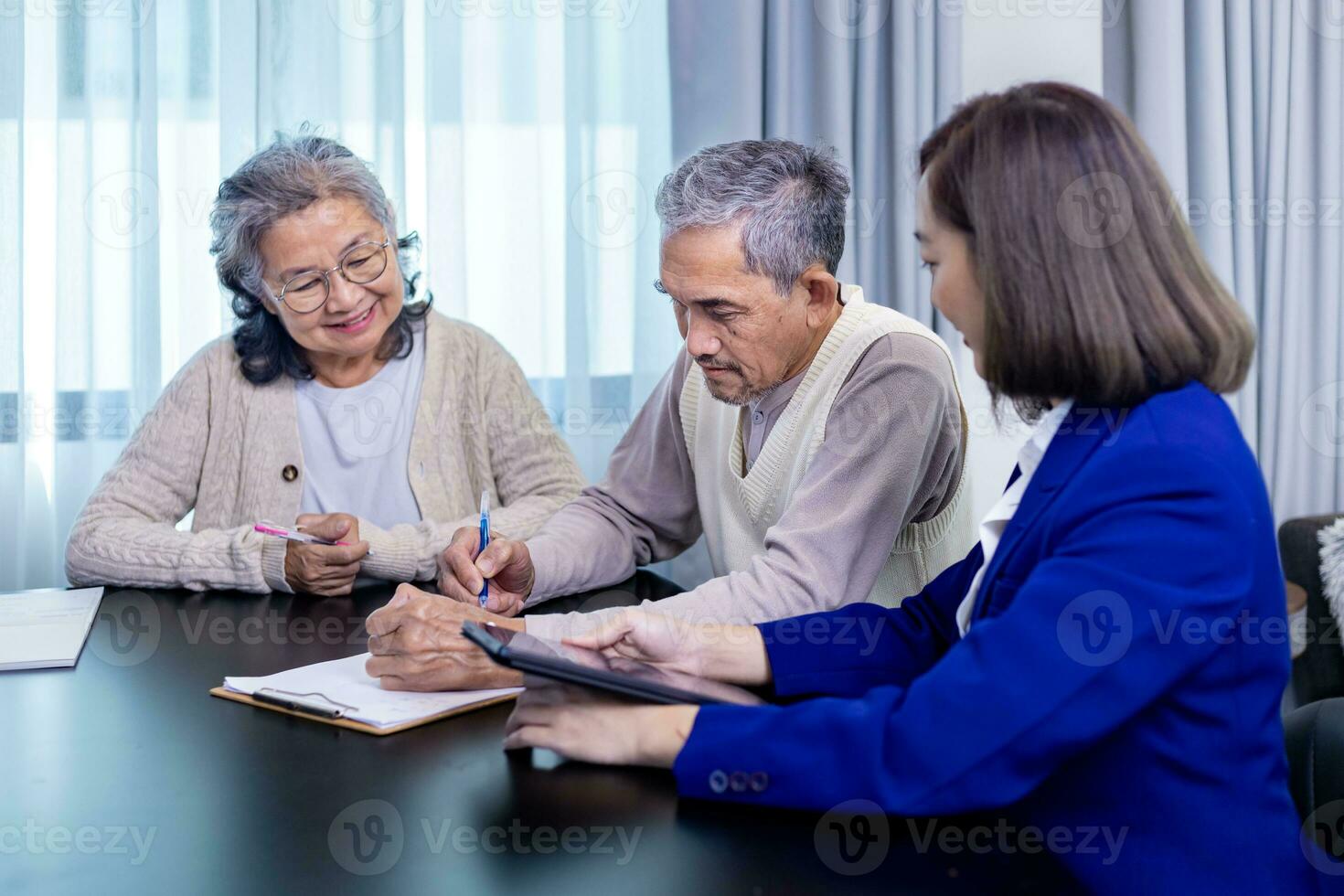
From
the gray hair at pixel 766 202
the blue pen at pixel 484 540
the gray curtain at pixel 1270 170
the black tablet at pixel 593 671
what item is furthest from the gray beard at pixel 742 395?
the gray curtain at pixel 1270 170

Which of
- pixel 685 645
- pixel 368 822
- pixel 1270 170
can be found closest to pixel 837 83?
pixel 1270 170

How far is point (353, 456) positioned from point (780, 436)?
3.12ft

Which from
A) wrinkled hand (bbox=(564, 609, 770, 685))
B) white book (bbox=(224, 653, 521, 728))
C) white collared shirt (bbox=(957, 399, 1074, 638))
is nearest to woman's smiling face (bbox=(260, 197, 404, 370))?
white book (bbox=(224, 653, 521, 728))

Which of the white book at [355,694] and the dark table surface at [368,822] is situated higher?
the white book at [355,694]

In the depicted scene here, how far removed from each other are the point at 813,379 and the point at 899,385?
6.4 inches

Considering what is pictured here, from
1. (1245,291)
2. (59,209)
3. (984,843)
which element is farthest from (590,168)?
(984,843)

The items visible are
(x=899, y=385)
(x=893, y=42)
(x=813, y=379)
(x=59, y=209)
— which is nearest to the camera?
(x=899, y=385)

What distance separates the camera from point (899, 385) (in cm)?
156

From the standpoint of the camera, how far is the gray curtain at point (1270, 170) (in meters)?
3.12

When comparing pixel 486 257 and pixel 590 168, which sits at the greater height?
pixel 590 168

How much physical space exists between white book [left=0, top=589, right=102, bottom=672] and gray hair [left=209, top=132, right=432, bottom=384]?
0.57m

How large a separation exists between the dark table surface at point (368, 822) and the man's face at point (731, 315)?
670 millimetres

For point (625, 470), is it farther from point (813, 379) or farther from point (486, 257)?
point (486, 257)

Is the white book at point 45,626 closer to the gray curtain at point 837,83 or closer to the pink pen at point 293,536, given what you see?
the pink pen at point 293,536
